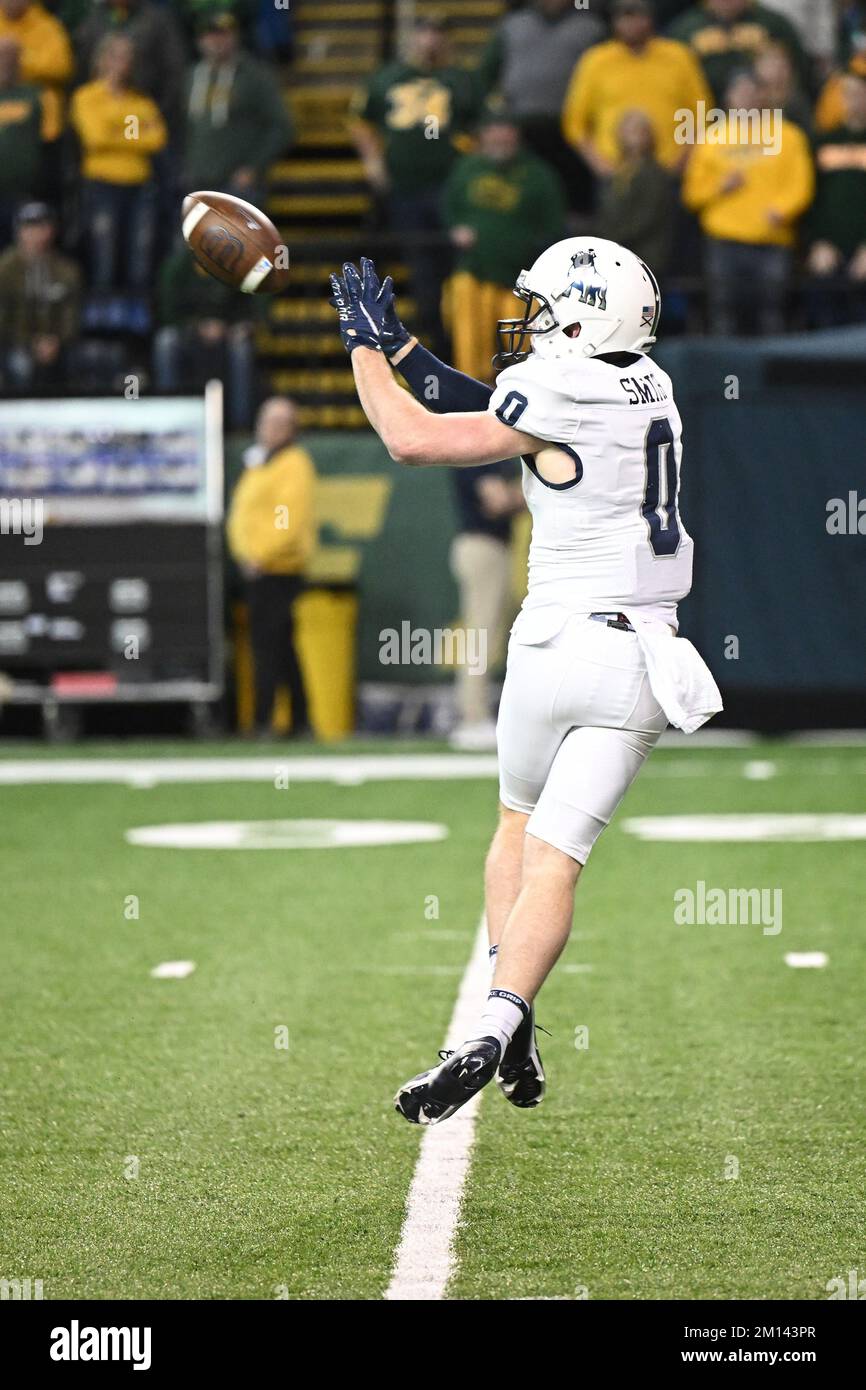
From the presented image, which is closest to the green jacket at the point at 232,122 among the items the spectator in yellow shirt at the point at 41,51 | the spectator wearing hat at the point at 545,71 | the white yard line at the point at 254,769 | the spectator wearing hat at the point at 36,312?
the spectator wearing hat at the point at 36,312

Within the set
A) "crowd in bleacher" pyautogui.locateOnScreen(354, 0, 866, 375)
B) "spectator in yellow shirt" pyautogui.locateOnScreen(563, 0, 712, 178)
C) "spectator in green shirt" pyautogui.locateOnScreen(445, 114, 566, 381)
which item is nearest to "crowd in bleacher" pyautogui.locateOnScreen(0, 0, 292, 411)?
"crowd in bleacher" pyautogui.locateOnScreen(354, 0, 866, 375)

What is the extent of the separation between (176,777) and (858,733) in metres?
4.30

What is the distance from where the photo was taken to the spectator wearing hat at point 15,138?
57.2 ft

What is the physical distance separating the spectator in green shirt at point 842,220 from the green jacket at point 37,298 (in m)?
4.93

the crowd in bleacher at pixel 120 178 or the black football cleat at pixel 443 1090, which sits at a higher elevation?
the crowd in bleacher at pixel 120 178

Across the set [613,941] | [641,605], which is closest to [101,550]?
[613,941]

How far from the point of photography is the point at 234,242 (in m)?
5.77

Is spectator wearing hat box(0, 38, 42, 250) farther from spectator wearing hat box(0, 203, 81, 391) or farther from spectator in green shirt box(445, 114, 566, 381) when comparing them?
spectator in green shirt box(445, 114, 566, 381)

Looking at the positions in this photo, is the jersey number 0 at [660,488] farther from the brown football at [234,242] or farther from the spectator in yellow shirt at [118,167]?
the spectator in yellow shirt at [118,167]

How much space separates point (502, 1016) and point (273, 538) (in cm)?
1054

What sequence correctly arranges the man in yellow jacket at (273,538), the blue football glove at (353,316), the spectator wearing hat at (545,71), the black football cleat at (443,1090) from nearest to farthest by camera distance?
the black football cleat at (443,1090), the blue football glove at (353,316), the man in yellow jacket at (273,538), the spectator wearing hat at (545,71)

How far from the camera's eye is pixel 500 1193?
4.70 m

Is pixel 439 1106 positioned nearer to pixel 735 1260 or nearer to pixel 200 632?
pixel 735 1260

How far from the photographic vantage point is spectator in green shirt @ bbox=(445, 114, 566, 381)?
1531 cm
